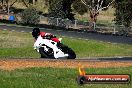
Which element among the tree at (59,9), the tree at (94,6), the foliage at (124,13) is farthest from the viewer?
the tree at (59,9)

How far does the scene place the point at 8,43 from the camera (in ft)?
132

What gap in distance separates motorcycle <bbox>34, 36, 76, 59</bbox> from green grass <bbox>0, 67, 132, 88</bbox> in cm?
338

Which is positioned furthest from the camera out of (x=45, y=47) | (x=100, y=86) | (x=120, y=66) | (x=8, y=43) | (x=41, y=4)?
(x=41, y=4)

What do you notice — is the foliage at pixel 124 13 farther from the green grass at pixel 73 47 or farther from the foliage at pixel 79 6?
the green grass at pixel 73 47

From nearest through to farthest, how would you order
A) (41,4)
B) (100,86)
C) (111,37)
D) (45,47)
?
(100,86), (45,47), (111,37), (41,4)

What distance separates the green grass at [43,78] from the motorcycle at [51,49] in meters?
3.38

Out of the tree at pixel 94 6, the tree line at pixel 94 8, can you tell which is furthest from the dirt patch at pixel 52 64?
the tree at pixel 94 6

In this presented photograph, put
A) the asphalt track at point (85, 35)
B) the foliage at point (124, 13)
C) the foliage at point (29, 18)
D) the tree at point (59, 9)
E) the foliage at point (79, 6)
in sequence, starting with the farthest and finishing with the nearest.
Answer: the foliage at point (79, 6), the tree at point (59, 9), the foliage at point (124, 13), the foliage at point (29, 18), the asphalt track at point (85, 35)

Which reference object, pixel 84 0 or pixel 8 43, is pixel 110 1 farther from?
pixel 8 43

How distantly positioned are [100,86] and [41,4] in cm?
7964

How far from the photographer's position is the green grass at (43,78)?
13.3 metres

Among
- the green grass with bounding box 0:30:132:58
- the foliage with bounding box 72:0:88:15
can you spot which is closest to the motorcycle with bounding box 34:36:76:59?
the green grass with bounding box 0:30:132:58

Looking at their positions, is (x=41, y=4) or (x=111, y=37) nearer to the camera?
(x=111, y=37)

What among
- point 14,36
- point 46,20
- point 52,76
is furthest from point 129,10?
point 52,76
